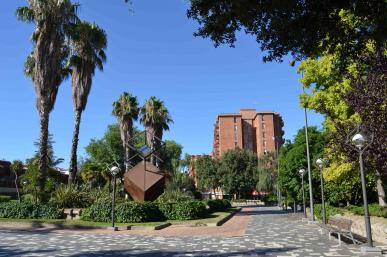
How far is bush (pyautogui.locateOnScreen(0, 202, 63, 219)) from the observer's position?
74.4 feet

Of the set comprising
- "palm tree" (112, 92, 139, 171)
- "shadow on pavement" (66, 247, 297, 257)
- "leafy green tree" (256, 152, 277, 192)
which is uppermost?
"palm tree" (112, 92, 139, 171)

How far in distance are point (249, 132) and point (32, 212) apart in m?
102

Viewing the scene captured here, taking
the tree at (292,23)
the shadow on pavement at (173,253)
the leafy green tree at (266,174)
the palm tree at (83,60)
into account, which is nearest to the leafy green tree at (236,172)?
the leafy green tree at (266,174)

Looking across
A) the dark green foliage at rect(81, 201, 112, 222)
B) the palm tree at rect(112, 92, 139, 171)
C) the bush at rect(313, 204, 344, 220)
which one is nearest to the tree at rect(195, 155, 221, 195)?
the palm tree at rect(112, 92, 139, 171)

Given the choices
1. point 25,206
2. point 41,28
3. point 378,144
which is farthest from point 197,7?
point 41,28

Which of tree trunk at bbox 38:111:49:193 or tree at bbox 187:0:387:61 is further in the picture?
tree trunk at bbox 38:111:49:193

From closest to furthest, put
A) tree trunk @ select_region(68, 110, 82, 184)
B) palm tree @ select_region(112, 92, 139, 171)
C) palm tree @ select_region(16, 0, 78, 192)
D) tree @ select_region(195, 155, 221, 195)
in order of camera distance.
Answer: palm tree @ select_region(16, 0, 78, 192) < tree trunk @ select_region(68, 110, 82, 184) < palm tree @ select_region(112, 92, 139, 171) < tree @ select_region(195, 155, 221, 195)

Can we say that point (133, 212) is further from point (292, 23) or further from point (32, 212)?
point (292, 23)

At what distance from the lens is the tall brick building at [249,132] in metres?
119

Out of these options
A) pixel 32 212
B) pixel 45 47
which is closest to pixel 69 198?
pixel 32 212

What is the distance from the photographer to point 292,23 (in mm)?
7820

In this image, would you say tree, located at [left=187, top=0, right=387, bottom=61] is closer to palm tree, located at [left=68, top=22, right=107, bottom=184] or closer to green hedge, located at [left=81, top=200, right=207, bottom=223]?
green hedge, located at [left=81, top=200, right=207, bottom=223]

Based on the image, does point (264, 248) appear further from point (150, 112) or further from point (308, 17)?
point (150, 112)

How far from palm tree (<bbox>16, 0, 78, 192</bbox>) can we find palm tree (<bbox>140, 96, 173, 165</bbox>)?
2032 centimetres
